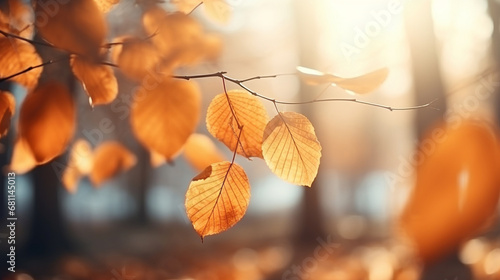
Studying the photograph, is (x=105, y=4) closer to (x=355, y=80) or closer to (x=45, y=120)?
(x=45, y=120)

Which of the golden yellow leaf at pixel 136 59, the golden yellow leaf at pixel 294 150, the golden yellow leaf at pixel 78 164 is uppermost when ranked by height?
the golden yellow leaf at pixel 136 59

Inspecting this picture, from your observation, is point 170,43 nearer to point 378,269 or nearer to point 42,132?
point 42,132

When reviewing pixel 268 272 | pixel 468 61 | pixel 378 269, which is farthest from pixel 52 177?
pixel 468 61

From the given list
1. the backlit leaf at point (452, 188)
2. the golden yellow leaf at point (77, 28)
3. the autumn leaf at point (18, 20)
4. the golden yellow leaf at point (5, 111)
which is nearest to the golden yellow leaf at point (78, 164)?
the autumn leaf at point (18, 20)

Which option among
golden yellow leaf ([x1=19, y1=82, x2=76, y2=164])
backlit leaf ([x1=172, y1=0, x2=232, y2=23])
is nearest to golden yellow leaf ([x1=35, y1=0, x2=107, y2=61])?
golden yellow leaf ([x1=19, y1=82, x2=76, y2=164])

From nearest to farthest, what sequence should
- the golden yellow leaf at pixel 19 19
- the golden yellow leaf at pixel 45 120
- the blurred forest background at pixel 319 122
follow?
1. the golden yellow leaf at pixel 45 120
2. the golden yellow leaf at pixel 19 19
3. the blurred forest background at pixel 319 122

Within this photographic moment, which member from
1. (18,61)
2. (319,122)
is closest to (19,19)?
(18,61)

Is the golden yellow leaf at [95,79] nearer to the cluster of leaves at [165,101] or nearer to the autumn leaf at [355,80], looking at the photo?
the cluster of leaves at [165,101]
